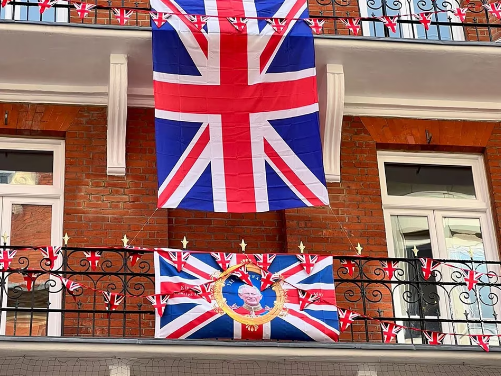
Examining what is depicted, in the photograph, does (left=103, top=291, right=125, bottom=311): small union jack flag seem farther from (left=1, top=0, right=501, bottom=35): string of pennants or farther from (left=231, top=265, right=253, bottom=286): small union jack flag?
(left=1, top=0, right=501, bottom=35): string of pennants

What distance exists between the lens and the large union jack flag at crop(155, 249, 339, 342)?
11.5 metres

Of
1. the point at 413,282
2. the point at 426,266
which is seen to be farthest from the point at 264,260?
the point at 426,266

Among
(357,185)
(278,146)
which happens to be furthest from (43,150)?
(357,185)

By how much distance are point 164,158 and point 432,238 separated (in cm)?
336

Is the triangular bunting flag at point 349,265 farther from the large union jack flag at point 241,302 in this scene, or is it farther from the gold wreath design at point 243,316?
the gold wreath design at point 243,316

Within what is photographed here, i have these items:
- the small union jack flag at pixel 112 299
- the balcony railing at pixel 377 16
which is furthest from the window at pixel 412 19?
the small union jack flag at pixel 112 299

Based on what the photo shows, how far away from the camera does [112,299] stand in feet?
37.9

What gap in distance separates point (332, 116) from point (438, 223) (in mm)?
1792

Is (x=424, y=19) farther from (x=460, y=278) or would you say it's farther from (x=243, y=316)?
(x=243, y=316)

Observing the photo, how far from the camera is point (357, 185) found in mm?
13430

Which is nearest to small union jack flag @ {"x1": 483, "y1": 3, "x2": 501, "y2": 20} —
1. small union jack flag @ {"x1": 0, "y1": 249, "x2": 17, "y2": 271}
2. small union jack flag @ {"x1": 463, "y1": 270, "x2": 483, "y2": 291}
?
small union jack flag @ {"x1": 463, "y1": 270, "x2": 483, "y2": 291}

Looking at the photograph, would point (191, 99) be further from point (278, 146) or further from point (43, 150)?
point (43, 150)

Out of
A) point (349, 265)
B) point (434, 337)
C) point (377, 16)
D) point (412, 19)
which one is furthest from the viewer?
point (377, 16)

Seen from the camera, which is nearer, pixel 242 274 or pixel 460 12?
pixel 242 274
